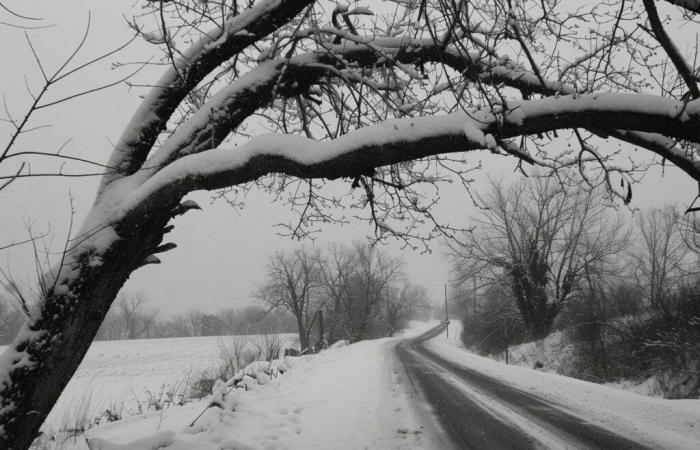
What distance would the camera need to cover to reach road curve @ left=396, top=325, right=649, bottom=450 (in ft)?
16.7

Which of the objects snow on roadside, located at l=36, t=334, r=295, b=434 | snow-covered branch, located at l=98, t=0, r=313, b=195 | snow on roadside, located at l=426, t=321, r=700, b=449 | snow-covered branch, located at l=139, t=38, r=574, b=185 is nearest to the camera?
snow-covered branch, located at l=98, t=0, r=313, b=195

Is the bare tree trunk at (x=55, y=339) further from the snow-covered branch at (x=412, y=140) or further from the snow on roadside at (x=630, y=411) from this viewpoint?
the snow on roadside at (x=630, y=411)

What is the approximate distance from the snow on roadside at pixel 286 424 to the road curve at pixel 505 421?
58 centimetres

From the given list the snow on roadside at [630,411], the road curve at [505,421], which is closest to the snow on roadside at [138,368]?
the road curve at [505,421]

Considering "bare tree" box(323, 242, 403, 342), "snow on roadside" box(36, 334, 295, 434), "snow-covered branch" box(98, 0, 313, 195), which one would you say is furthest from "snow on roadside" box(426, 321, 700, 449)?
"bare tree" box(323, 242, 403, 342)

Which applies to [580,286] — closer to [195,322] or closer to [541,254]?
[541,254]

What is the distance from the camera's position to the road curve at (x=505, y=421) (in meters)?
5.09

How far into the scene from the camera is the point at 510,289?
22.8 meters

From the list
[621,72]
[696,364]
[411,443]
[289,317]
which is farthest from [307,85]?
[289,317]

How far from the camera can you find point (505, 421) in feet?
20.2

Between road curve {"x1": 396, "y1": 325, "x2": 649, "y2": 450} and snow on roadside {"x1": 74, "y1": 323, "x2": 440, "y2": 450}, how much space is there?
585 millimetres

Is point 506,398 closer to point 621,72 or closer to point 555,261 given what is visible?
point 621,72

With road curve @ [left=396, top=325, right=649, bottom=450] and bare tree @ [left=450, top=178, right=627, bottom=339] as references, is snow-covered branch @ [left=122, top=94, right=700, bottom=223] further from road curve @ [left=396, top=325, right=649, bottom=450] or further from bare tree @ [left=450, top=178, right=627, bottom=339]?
bare tree @ [left=450, top=178, right=627, bottom=339]

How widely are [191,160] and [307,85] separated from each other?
1.90 m
